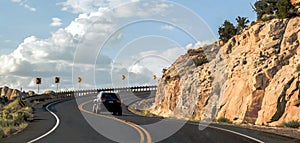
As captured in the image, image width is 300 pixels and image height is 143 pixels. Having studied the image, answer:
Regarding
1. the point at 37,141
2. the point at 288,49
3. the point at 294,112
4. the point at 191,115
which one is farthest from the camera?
the point at 191,115

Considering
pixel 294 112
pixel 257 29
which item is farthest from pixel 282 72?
pixel 257 29

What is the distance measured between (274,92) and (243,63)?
813 cm

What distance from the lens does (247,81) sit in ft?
109

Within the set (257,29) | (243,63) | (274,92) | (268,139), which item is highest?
(257,29)

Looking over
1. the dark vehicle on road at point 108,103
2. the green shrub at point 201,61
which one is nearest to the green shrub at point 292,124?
the dark vehicle on road at point 108,103

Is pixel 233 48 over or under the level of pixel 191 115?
over

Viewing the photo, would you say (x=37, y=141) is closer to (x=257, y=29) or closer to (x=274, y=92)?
(x=274, y=92)

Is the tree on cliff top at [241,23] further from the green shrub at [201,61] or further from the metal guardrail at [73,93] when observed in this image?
the metal guardrail at [73,93]

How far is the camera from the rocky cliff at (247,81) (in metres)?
27.8

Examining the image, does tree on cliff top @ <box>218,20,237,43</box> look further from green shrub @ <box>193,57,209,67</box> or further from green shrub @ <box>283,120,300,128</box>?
green shrub @ <box>283,120,300,128</box>

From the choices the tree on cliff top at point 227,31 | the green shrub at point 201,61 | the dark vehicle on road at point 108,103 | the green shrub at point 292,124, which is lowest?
the green shrub at point 292,124

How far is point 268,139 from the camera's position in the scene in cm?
1664

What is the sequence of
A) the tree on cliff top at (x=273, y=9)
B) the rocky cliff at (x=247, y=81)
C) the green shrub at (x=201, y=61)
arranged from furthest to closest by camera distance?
the green shrub at (x=201, y=61) → the tree on cliff top at (x=273, y=9) → the rocky cliff at (x=247, y=81)

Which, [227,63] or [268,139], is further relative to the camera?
[227,63]
